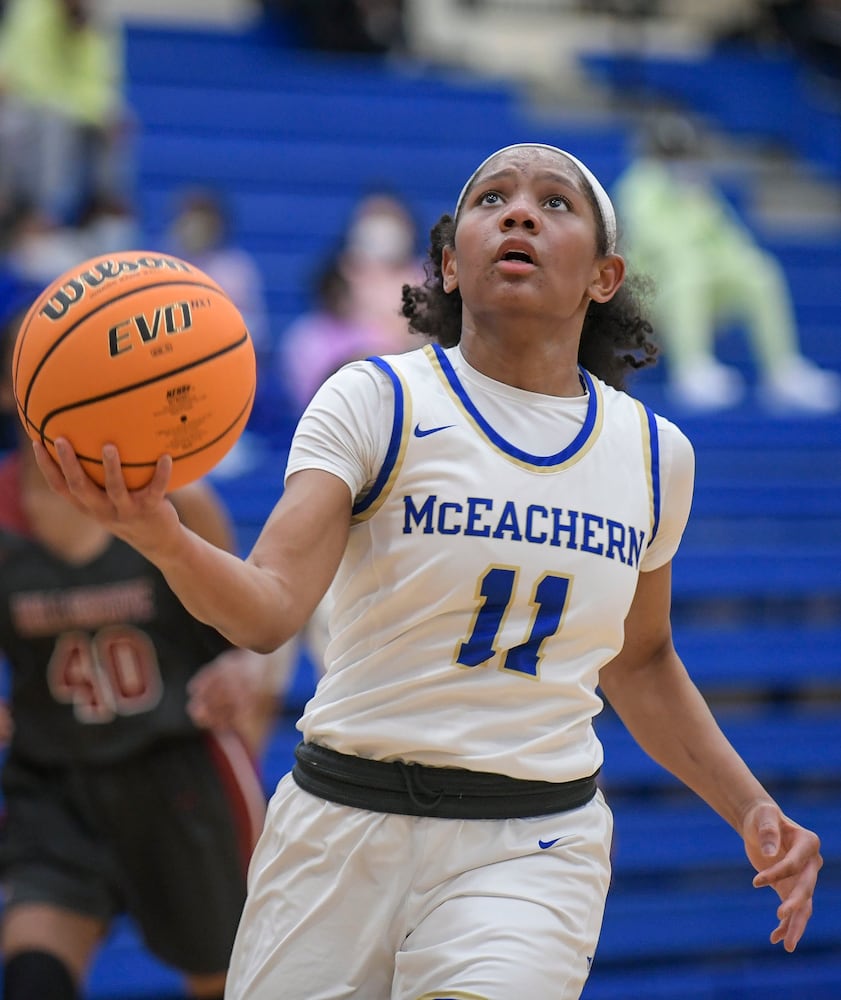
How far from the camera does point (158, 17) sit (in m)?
13.9

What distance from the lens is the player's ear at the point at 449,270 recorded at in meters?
2.88

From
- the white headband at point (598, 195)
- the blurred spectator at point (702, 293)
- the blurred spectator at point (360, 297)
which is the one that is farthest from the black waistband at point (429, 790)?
the blurred spectator at point (702, 293)

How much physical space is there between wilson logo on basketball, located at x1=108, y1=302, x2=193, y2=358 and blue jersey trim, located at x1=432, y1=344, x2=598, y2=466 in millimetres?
485

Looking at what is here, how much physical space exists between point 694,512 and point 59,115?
4.82m

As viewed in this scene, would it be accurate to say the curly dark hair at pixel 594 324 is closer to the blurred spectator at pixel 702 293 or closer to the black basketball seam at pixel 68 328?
the black basketball seam at pixel 68 328

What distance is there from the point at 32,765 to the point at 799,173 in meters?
11.4

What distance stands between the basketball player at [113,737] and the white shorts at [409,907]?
4.85ft

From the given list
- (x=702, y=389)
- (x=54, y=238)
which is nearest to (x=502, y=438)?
(x=54, y=238)

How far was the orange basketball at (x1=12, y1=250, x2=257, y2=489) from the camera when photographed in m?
2.32

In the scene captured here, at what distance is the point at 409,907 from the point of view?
254cm

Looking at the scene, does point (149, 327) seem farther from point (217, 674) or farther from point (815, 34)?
point (815, 34)

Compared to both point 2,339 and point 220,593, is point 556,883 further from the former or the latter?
point 2,339

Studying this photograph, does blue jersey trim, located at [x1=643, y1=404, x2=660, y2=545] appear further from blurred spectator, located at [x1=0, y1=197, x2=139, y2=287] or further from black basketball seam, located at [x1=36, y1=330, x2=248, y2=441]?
blurred spectator, located at [x1=0, y1=197, x2=139, y2=287]

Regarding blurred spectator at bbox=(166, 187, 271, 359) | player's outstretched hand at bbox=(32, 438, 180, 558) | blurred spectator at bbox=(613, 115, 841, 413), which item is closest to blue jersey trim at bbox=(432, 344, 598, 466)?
player's outstretched hand at bbox=(32, 438, 180, 558)
